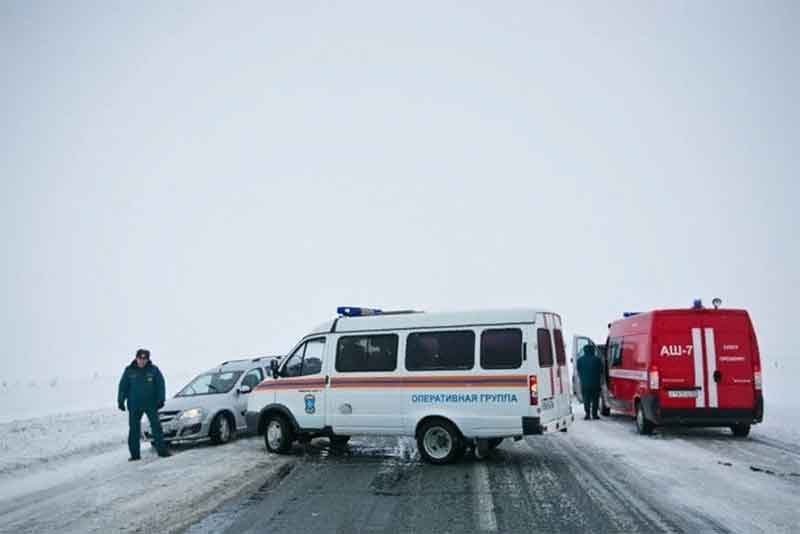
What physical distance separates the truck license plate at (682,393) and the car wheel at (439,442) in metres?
5.12

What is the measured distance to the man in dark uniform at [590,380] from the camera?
1794cm

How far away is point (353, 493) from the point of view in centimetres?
889

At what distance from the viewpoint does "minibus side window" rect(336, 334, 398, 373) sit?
1173cm

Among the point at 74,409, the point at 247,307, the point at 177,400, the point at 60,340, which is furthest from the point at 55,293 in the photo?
the point at 177,400

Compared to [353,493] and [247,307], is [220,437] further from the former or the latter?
[247,307]

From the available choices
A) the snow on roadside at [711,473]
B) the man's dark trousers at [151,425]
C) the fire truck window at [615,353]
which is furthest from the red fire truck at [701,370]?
the man's dark trousers at [151,425]

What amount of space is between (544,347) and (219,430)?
724 centimetres

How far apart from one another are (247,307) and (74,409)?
84.4 meters

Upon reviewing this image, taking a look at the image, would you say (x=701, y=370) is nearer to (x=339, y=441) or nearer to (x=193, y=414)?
(x=339, y=441)

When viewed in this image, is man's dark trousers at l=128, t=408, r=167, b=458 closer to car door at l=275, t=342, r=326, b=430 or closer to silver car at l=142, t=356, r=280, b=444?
silver car at l=142, t=356, r=280, b=444

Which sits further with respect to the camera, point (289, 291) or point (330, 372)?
point (289, 291)

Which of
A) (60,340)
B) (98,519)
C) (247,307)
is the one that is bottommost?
(98,519)

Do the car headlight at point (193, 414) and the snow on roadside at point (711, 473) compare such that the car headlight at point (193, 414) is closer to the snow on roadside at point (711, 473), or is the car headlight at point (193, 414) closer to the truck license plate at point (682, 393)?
the snow on roadside at point (711, 473)

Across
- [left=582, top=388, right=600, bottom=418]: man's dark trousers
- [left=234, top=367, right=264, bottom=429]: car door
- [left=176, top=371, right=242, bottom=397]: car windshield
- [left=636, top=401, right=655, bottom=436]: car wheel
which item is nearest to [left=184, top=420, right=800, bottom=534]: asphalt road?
[left=636, top=401, right=655, bottom=436]: car wheel
